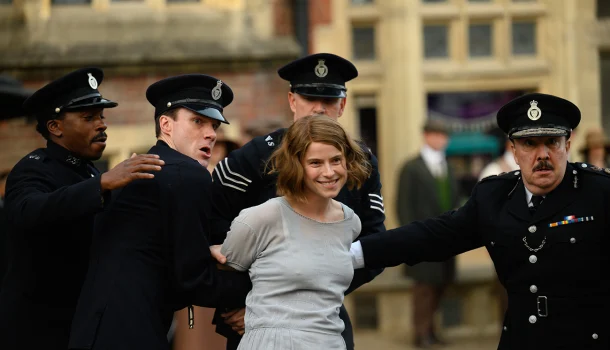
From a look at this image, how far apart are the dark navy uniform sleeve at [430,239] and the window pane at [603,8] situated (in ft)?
21.6

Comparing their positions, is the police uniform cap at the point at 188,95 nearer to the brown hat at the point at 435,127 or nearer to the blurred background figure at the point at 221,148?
the blurred background figure at the point at 221,148

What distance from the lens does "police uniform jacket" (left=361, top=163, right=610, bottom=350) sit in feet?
15.0

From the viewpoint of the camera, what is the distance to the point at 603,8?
11023mm

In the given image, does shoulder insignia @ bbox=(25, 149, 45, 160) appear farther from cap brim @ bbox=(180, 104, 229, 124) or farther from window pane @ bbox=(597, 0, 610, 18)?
window pane @ bbox=(597, 0, 610, 18)

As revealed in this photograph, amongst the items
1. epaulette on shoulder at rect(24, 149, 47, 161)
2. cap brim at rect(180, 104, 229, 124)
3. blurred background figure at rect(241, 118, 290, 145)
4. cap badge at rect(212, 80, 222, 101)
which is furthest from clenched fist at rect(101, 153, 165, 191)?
blurred background figure at rect(241, 118, 290, 145)

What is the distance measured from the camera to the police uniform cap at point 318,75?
5.20 meters

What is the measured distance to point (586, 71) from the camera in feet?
35.6

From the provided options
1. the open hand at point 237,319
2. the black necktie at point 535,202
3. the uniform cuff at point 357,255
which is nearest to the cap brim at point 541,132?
the black necktie at point 535,202

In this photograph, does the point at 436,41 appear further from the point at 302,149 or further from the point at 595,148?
the point at 302,149

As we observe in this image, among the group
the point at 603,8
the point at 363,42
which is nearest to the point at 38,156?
the point at 363,42

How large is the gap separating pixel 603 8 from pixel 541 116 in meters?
6.73

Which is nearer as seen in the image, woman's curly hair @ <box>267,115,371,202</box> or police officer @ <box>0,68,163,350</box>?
woman's curly hair @ <box>267,115,371,202</box>

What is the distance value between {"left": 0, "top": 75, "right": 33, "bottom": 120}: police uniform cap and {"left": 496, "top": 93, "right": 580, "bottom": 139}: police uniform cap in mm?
3978

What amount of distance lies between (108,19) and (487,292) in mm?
4212
